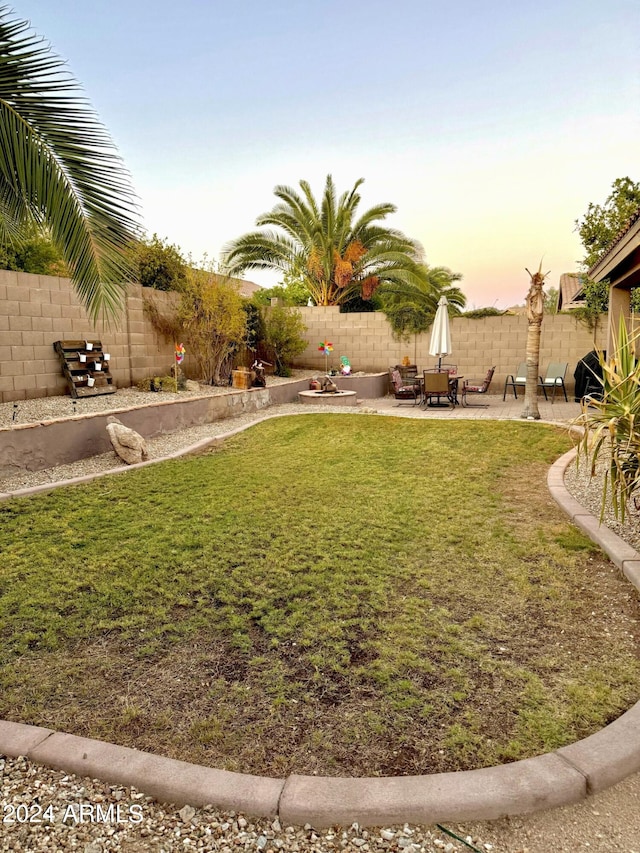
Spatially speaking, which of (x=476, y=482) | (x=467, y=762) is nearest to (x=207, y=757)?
(x=467, y=762)

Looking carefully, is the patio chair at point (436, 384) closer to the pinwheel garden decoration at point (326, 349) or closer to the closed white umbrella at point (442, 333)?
the closed white umbrella at point (442, 333)

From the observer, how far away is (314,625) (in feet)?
8.86

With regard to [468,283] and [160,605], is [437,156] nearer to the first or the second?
[468,283]

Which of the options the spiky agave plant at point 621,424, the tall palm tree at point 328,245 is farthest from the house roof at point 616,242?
the tall palm tree at point 328,245

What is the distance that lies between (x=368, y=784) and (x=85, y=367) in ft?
26.1

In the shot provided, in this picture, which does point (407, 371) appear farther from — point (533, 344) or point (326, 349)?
point (533, 344)

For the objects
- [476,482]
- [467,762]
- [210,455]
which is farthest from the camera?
[210,455]

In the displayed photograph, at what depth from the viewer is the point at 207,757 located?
5.94ft

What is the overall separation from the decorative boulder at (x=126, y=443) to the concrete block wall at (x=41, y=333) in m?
2.05

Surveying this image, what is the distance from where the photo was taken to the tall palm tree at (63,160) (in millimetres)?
4082

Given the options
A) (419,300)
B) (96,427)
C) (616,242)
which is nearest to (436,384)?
(616,242)

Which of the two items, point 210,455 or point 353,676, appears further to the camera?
point 210,455

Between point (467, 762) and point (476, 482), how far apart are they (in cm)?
401

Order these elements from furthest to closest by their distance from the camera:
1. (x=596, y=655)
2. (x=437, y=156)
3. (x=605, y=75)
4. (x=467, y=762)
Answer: (x=437, y=156), (x=605, y=75), (x=596, y=655), (x=467, y=762)
